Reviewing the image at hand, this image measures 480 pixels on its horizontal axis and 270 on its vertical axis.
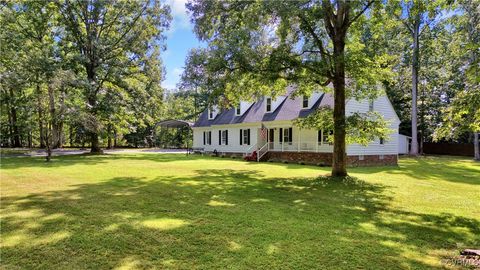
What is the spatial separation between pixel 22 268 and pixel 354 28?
1295 centimetres

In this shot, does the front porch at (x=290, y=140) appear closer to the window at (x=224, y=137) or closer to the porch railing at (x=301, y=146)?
the porch railing at (x=301, y=146)

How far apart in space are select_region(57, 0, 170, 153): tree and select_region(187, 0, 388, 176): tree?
14592 millimetres

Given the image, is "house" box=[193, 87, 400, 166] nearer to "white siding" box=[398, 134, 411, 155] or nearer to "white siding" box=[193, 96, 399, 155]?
"white siding" box=[193, 96, 399, 155]

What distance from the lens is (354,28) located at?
1273cm

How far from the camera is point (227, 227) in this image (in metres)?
5.30

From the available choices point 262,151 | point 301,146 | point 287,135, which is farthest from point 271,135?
point 301,146

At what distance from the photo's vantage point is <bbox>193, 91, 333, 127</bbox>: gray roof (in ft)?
64.6

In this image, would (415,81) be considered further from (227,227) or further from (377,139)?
(227,227)

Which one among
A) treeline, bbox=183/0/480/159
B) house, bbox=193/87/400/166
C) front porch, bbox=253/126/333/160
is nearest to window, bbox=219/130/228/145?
house, bbox=193/87/400/166

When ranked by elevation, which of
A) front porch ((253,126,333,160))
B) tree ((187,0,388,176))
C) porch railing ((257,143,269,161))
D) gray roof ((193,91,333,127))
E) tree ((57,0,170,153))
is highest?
tree ((57,0,170,153))

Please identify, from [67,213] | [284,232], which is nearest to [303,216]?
[284,232]

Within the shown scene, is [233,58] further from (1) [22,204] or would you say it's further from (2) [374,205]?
(1) [22,204]

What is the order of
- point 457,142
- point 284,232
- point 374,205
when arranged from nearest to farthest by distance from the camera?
point 284,232
point 374,205
point 457,142

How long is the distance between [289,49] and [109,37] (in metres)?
19.9
